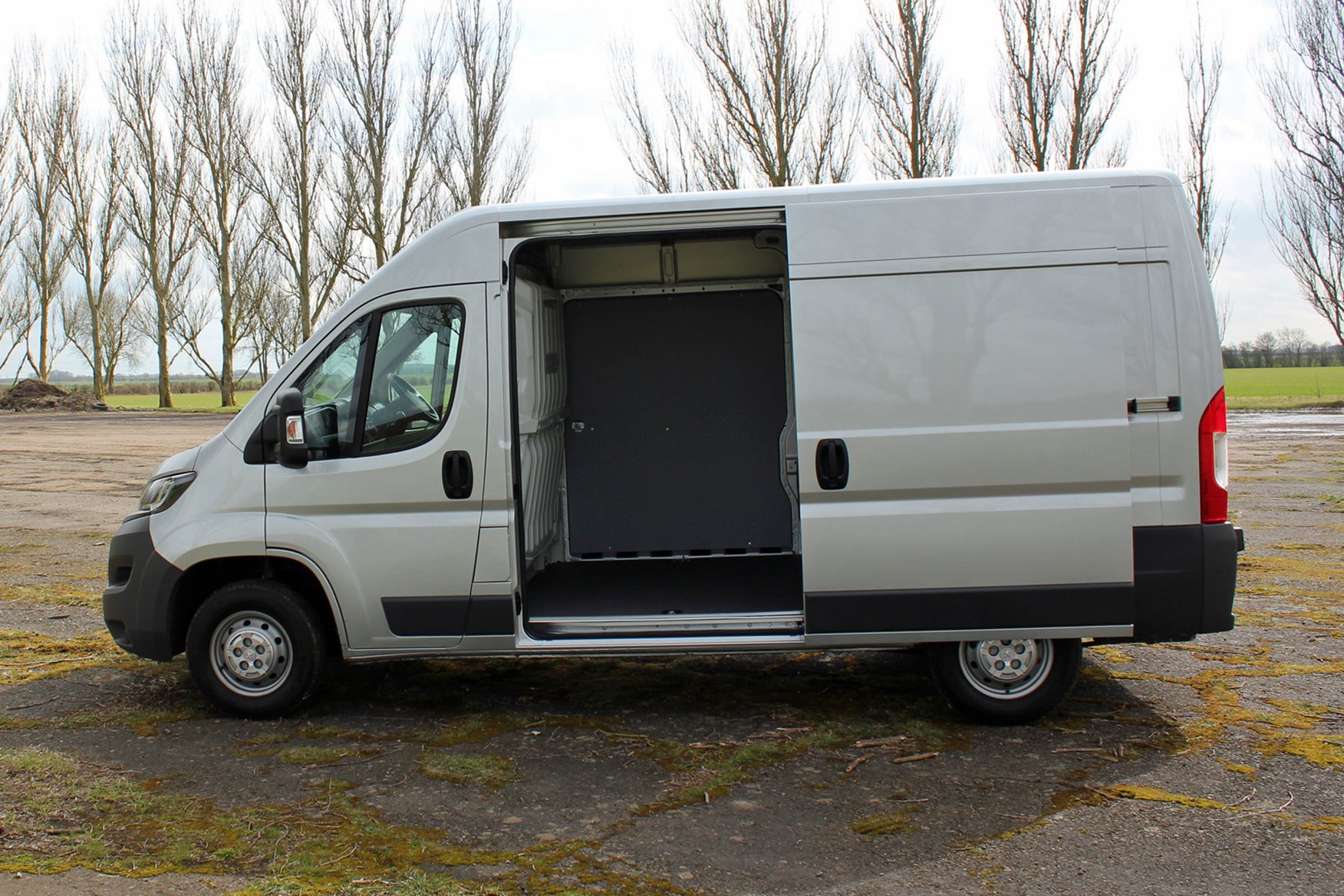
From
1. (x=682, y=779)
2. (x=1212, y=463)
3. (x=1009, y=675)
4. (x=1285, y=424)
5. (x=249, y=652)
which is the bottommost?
(x=682, y=779)

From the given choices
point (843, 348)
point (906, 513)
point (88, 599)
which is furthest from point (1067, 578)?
point (88, 599)

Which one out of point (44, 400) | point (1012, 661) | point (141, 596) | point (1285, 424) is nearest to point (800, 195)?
Answer: point (1012, 661)

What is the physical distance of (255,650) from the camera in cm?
524

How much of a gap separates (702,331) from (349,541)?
3180mm

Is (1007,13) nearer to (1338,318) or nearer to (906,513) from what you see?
(1338,318)

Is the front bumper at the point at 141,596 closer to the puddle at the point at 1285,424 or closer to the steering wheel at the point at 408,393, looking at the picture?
the steering wheel at the point at 408,393

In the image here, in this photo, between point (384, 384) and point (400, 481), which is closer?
point (400, 481)

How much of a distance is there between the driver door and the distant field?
2858cm

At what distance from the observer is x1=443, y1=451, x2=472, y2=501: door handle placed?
4.95m

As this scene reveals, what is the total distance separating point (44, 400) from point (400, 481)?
4635cm

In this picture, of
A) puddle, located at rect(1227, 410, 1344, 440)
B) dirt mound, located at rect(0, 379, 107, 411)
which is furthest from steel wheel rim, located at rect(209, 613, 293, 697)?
dirt mound, located at rect(0, 379, 107, 411)

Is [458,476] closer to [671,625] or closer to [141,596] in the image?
[671,625]

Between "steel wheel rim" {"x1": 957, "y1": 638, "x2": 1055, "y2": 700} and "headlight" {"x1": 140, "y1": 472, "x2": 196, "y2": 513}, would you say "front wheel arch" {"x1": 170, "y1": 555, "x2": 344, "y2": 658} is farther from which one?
"steel wheel rim" {"x1": 957, "y1": 638, "x2": 1055, "y2": 700}

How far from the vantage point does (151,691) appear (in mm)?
5773
